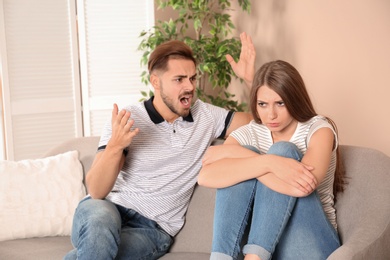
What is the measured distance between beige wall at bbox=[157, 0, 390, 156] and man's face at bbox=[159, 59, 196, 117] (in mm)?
835

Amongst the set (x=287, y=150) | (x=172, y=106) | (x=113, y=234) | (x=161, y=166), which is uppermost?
(x=172, y=106)

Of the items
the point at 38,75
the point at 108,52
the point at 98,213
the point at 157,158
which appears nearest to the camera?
the point at 98,213

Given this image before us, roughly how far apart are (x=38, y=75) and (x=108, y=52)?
49 centimetres

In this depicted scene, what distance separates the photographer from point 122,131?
6.79 ft

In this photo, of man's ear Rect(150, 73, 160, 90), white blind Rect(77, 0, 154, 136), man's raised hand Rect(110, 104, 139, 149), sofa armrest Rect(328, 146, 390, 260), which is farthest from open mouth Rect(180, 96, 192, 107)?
white blind Rect(77, 0, 154, 136)

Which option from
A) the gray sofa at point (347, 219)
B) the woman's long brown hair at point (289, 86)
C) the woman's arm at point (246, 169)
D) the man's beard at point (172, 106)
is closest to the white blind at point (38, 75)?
the gray sofa at point (347, 219)

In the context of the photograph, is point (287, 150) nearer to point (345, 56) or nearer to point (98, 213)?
point (98, 213)

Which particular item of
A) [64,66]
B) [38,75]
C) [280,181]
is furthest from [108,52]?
[280,181]

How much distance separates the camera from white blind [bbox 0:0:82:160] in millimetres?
3691

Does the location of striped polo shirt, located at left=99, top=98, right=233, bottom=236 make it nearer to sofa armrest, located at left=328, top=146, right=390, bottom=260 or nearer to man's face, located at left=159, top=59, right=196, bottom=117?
man's face, located at left=159, top=59, right=196, bottom=117

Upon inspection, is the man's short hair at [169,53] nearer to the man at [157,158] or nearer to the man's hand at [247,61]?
the man at [157,158]

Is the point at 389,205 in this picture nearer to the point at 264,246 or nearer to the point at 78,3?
the point at 264,246

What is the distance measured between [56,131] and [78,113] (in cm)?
20

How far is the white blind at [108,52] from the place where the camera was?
3.86 m
